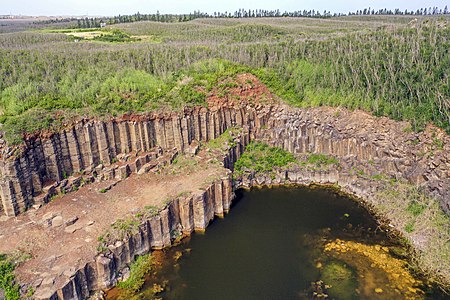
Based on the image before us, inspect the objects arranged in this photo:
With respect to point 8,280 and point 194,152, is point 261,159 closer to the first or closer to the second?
point 194,152

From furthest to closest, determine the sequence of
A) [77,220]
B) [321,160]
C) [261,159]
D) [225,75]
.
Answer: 1. [225,75]
2. [261,159]
3. [321,160]
4. [77,220]

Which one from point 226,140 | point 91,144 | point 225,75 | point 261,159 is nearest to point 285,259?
point 261,159

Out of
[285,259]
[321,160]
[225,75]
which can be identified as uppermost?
[225,75]

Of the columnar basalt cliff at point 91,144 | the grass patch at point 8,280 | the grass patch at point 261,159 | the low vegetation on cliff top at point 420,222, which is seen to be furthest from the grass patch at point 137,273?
the low vegetation on cliff top at point 420,222

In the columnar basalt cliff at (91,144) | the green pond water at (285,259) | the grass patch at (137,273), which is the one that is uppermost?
the columnar basalt cliff at (91,144)

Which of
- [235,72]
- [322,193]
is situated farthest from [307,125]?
[235,72]

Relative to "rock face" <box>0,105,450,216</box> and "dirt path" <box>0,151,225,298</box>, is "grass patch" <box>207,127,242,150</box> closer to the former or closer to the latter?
"rock face" <box>0,105,450,216</box>

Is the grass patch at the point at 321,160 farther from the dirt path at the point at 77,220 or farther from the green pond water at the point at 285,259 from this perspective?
the dirt path at the point at 77,220
